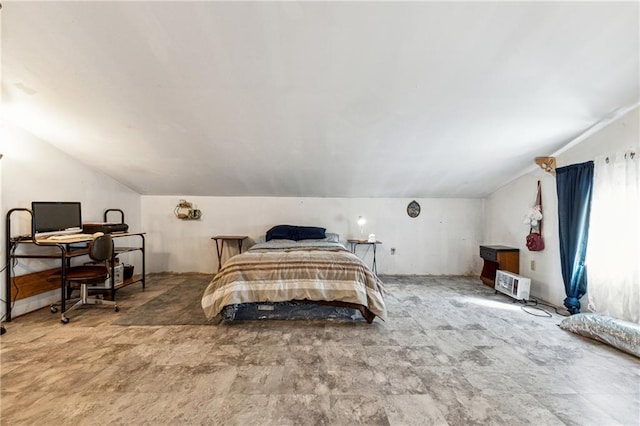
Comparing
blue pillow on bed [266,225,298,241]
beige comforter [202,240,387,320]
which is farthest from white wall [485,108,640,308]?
blue pillow on bed [266,225,298,241]

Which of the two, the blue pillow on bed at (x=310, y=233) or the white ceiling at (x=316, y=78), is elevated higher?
the white ceiling at (x=316, y=78)

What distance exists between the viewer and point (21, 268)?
2.96 metres

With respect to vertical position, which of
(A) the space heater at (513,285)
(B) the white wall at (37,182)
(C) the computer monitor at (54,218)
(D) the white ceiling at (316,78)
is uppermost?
(D) the white ceiling at (316,78)

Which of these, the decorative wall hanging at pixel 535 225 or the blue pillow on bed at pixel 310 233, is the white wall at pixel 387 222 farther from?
the decorative wall hanging at pixel 535 225

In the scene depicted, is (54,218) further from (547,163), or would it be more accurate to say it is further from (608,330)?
(547,163)

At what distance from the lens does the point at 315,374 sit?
6.26ft

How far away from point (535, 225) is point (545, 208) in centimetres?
25

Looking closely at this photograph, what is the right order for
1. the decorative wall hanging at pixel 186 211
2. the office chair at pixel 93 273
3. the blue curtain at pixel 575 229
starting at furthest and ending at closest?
the decorative wall hanging at pixel 186 211 → the blue curtain at pixel 575 229 → the office chair at pixel 93 273

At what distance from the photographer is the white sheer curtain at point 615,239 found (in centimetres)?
253

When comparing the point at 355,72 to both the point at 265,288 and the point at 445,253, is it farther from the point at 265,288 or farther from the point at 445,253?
the point at 445,253

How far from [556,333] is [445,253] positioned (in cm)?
250

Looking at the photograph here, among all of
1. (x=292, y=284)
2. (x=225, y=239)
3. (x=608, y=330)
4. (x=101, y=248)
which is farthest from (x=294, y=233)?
(x=608, y=330)

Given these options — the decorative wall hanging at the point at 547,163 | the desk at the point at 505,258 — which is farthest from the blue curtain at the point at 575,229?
the desk at the point at 505,258

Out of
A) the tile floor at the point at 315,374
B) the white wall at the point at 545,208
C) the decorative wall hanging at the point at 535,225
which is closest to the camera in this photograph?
the tile floor at the point at 315,374
